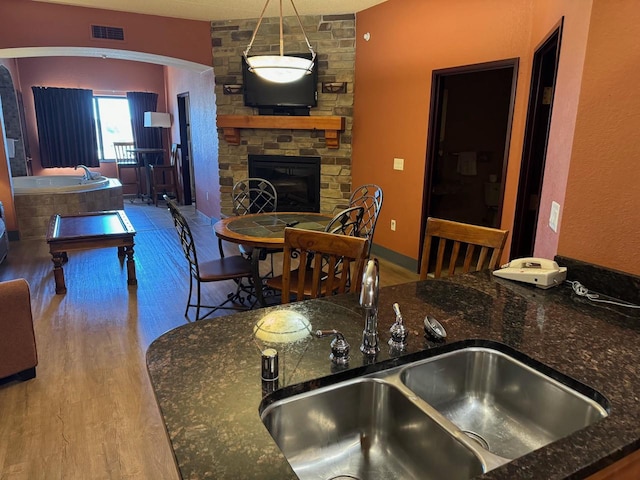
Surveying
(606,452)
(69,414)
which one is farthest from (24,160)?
(606,452)

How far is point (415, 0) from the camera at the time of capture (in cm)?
426

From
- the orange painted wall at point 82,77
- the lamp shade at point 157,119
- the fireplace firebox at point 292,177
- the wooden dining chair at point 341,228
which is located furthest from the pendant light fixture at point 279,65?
the orange painted wall at point 82,77

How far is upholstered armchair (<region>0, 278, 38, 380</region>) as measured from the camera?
93.6 inches

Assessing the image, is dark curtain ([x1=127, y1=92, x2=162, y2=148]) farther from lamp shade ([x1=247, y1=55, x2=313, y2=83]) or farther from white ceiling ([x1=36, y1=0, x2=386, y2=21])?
lamp shade ([x1=247, y1=55, x2=313, y2=83])

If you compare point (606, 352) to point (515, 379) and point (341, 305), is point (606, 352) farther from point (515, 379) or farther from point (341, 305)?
point (341, 305)

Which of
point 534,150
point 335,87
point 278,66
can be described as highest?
point 335,87

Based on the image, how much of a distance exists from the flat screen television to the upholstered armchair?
3.68 meters

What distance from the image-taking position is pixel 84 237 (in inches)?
149

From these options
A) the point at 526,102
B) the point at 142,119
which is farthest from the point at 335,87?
the point at 142,119

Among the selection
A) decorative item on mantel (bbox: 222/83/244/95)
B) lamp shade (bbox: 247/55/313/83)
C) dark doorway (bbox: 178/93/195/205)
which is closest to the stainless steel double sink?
lamp shade (bbox: 247/55/313/83)

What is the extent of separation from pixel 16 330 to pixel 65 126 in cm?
738

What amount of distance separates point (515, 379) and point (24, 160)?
8.92m

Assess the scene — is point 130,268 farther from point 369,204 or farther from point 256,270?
point 369,204

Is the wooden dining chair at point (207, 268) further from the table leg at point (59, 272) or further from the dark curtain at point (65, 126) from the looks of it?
the dark curtain at point (65, 126)
